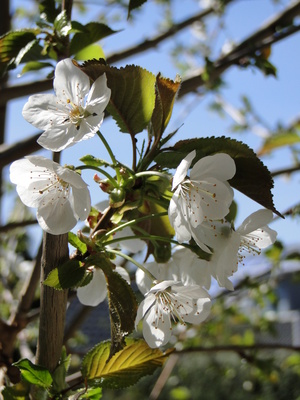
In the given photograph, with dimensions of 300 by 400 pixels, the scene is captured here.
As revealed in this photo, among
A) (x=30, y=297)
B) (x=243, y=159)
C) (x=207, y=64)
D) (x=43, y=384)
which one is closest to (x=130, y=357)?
(x=43, y=384)

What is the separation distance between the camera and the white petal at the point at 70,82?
1.73 ft

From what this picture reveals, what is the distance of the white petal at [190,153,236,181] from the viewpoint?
0.48 metres

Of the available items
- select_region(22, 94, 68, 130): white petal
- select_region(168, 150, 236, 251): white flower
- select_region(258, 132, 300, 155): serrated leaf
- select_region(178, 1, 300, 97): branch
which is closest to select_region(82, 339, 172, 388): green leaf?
select_region(168, 150, 236, 251): white flower

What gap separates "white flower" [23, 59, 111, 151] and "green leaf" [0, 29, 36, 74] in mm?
155

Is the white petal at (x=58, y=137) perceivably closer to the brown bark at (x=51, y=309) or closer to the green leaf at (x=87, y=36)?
the brown bark at (x=51, y=309)

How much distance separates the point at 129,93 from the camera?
21.2 inches

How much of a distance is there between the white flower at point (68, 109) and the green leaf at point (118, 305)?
118 mm

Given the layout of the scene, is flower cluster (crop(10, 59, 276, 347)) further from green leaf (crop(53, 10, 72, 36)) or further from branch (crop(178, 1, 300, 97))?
branch (crop(178, 1, 300, 97))

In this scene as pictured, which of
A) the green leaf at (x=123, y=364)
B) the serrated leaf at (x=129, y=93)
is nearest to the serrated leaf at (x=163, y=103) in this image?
the serrated leaf at (x=129, y=93)

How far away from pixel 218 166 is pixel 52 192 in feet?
0.56

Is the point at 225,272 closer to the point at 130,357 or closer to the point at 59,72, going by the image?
the point at 130,357

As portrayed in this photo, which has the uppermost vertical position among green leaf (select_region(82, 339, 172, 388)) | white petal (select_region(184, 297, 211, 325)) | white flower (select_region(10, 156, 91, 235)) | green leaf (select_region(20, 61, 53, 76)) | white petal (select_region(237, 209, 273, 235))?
green leaf (select_region(20, 61, 53, 76))

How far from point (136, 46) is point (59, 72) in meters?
0.90

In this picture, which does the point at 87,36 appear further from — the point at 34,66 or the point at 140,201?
the point at 140,201
